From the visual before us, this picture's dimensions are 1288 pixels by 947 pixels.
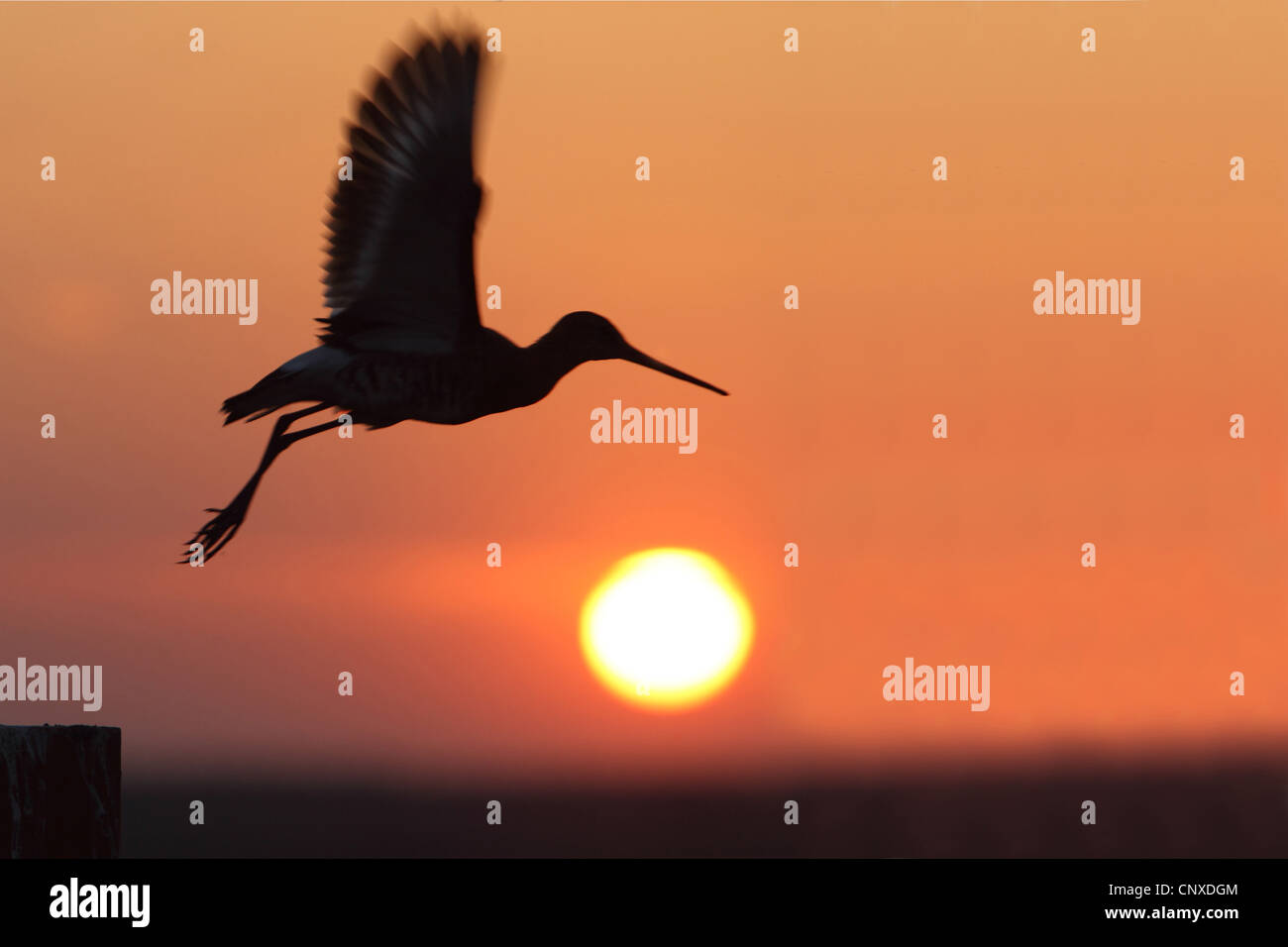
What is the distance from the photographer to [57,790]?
18.1 feet

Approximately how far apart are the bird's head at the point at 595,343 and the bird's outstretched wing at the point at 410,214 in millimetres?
745

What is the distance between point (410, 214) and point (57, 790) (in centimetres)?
399

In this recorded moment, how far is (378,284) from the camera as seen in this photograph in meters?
8.38

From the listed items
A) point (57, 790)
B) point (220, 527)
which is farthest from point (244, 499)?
point (57, 790)

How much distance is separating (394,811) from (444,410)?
1869 inches

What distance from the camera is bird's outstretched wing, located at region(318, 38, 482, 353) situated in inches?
321

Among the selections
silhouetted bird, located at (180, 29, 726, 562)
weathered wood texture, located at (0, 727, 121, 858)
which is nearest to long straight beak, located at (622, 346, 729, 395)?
silhouetted bird, located at (180, 29, 726, 562)

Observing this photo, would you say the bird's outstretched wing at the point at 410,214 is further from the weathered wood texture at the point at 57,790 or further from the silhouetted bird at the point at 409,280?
the weathered wood texture at the point at 57,790

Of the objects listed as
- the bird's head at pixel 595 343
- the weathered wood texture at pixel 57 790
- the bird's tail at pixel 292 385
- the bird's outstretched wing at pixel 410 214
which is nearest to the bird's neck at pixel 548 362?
the bird's head at pixel 595 343

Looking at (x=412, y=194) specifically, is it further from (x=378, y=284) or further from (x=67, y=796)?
(x=67, y=796)

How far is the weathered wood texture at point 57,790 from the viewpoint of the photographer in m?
5.50

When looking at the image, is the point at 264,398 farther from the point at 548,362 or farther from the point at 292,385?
the point at 548,362

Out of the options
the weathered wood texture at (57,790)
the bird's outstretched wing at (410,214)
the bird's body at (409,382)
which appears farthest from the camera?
the bird's body at (409,382)
